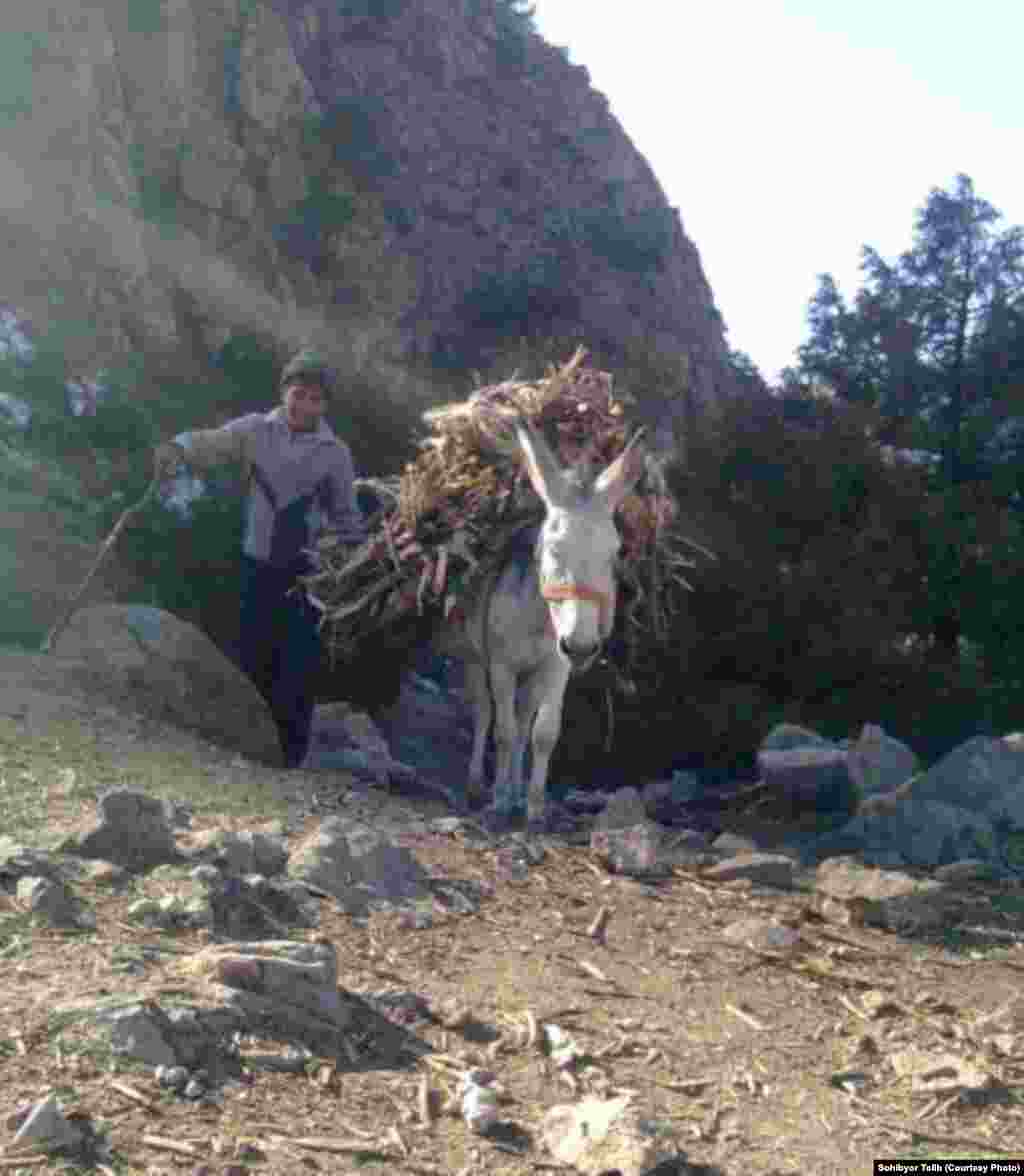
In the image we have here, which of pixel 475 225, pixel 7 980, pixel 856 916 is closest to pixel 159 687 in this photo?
pixel 856 916

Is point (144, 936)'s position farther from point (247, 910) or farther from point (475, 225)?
point (475, 225)

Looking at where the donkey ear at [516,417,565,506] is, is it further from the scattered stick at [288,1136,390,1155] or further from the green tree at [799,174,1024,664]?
the green tree at [799,174,1024,664]

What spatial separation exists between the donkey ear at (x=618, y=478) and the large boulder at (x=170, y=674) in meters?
2.75

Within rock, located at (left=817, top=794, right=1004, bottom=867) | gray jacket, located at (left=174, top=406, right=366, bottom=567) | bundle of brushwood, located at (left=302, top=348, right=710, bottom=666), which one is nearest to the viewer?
rock, located at (left=817, top=794, right=1004, bottom=867)

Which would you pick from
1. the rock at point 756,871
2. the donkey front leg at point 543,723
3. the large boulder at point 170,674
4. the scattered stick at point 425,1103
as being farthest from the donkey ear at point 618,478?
the scattered stick at point 425,1103

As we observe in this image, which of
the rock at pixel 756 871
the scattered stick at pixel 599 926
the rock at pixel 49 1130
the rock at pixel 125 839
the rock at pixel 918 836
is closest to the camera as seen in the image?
the rock at pixel 49 1130

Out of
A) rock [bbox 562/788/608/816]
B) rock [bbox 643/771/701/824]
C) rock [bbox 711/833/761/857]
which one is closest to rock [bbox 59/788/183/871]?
rock [bbox 711/833/761/857]

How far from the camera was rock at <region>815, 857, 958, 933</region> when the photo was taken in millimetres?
6484

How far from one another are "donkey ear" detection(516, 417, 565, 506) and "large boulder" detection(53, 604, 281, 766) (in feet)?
8.11

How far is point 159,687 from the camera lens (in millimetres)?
9062

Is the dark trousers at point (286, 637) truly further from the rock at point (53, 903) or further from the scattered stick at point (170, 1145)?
the scattered stick at point (170, 1145)

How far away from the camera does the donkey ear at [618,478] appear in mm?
7578

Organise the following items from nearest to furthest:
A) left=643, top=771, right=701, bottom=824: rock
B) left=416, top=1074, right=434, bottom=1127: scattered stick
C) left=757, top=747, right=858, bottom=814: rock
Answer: left=416, top=1074, right=434, bottom=1127: scattered stick < left=757, top=747, right=858, bottom=814: rock < left=643, top=771, right=701, bottom=824: rock

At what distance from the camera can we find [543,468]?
771cm
